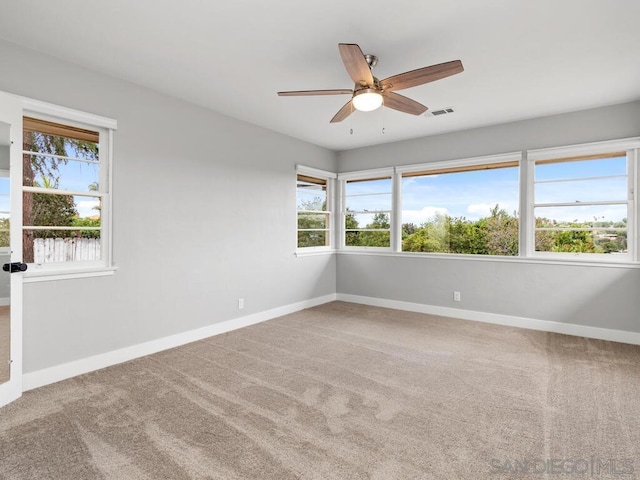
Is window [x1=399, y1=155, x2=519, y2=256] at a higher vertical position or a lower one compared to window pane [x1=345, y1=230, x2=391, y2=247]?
higher

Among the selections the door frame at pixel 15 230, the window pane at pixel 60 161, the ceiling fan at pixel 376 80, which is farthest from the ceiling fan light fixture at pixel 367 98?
the door frame at pixel 15 230

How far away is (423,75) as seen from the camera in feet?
7.77

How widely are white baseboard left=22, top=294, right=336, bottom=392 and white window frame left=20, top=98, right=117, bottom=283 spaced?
0.74 metres

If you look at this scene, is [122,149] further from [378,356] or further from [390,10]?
[378,356]

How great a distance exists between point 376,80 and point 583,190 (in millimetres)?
3163

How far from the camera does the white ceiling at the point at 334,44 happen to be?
87.2 inches

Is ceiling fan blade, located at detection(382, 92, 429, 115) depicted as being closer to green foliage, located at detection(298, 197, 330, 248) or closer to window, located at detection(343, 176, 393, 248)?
window, located at detection(343, 176, 393, 248)

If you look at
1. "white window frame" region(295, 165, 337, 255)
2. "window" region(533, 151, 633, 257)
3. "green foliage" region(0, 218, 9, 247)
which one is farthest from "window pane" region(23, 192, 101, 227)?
"window" region(533, 151, 633, 257)

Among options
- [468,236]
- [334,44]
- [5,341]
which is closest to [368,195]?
[468,236]

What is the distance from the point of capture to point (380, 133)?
16.4 ft

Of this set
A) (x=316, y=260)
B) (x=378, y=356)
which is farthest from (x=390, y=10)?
(x=316, y=260)

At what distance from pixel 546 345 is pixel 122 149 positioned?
15.6 feet

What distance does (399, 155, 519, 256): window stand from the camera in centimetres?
463

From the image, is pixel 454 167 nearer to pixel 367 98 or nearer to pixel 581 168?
pixel 581 168
